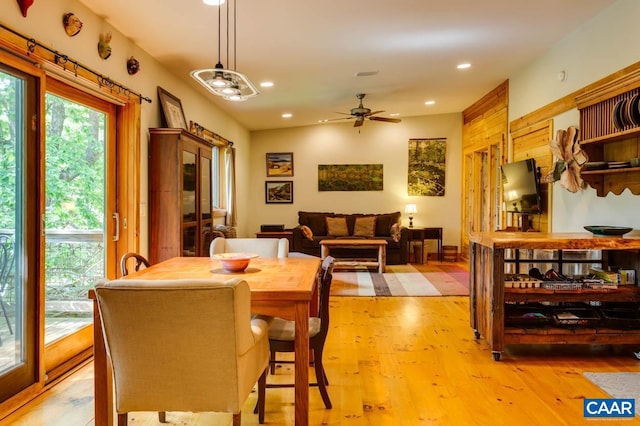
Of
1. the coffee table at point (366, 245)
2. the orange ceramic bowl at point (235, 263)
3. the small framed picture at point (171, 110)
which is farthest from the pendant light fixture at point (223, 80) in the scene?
the coffee table at point (366, 245)

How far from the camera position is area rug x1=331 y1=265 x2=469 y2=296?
5141 millimetres

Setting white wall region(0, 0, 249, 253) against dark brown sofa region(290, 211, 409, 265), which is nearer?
white wall region(0, 0, 249, 253)

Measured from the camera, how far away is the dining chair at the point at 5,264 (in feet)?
7.79

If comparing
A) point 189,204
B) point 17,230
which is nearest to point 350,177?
point 189,204

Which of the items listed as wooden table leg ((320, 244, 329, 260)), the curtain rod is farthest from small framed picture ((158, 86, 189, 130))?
wooden table leg ((320, 244, 329, 260))

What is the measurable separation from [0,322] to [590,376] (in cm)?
365

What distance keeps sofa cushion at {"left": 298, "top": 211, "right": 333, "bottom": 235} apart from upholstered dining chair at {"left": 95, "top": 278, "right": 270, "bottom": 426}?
6.49 meters

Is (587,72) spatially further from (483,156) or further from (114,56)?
(114,56)

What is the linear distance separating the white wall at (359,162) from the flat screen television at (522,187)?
9.32 ft

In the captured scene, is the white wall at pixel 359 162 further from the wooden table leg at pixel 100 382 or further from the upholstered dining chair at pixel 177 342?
the upholstered dining chair at pixel 177 342

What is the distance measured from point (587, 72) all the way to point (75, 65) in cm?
436

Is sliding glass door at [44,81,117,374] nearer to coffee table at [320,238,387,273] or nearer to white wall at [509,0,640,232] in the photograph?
coffee table at [320,238,387,273]

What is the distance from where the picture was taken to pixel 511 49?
448 centimetres

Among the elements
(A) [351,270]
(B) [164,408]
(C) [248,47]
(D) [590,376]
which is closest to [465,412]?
(D) [590,376]
